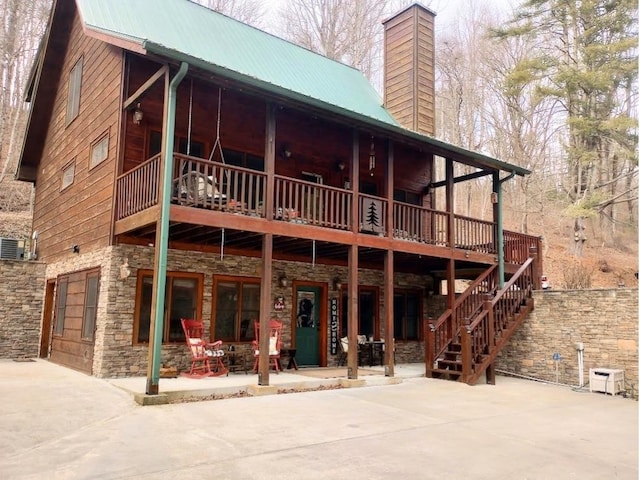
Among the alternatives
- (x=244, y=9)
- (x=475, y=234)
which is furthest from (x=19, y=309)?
(x=244, y=9)

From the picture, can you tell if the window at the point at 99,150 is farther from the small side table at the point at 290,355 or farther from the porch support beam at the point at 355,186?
the small side table at the point at 290,355

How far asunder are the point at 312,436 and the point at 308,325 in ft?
20.8

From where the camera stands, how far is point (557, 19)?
68.6 ft

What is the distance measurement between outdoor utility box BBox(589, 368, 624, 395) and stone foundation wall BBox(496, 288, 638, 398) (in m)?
0.18

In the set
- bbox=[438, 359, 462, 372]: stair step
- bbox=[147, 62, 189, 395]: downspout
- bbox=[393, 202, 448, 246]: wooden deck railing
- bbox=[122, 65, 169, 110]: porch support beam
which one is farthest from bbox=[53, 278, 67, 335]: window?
bbox=[438, 359, 462, 372]: stair step

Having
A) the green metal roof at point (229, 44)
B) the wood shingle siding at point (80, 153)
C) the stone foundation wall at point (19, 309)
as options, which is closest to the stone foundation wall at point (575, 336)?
the green metal roof at point (229, 44)

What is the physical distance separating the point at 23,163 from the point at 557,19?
66.9 ft

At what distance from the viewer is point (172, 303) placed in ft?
33.0

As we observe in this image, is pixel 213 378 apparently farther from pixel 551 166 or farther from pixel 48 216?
pixel 551 166

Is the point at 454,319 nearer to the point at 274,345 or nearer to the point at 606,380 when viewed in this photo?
the point at 606,380

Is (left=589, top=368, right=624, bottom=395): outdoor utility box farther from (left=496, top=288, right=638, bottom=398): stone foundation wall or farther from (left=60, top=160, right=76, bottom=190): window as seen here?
(left=60, top=160, right=76, bottom=190): window

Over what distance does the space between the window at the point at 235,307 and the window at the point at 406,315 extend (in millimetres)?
4531

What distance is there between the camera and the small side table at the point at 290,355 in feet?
36.1

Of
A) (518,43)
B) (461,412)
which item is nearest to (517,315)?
(461,412)
